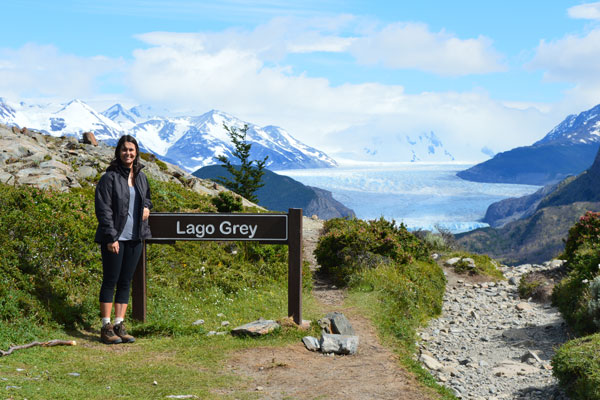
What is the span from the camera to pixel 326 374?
7.20m

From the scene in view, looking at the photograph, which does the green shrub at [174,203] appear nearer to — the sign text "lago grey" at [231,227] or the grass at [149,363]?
the grass at [149,363]

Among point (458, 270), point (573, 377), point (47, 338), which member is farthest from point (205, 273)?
point (458, 270)

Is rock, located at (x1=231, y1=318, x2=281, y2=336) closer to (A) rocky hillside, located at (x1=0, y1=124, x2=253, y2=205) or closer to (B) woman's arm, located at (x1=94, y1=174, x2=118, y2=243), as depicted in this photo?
(B) woman's arm, located at (x1=94, y1=174, x2=118, y2=243)

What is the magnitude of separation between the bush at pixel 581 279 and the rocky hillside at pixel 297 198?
9460 centimetres

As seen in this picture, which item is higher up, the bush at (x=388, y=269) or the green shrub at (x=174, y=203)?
the green shrub at (x=174, y=203)

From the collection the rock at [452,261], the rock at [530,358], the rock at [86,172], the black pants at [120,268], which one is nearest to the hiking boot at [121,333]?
the black pants at [120,268]

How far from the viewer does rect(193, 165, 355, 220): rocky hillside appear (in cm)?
12756

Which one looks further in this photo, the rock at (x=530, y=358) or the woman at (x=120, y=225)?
the rock at (x=530, y=358)

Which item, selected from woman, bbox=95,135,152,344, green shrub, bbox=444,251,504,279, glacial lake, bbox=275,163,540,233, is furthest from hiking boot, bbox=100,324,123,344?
glacial lake, bbox=275,163,540,233

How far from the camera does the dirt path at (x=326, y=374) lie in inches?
255

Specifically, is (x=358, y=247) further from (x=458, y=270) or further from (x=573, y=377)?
(x=573, y=377)

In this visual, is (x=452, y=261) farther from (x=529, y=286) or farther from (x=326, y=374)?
(x=326, y=374)

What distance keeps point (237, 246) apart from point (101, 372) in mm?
7870

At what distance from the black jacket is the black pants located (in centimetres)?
26
